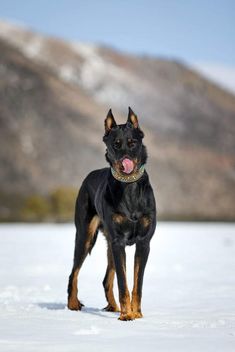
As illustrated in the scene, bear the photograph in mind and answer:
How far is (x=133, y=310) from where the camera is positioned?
8812mm

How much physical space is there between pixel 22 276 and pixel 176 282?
3.47 meters

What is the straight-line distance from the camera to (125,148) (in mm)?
8547

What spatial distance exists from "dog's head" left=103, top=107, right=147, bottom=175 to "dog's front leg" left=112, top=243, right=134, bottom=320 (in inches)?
A: 36.0

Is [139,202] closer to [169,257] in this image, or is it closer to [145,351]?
[145,351]

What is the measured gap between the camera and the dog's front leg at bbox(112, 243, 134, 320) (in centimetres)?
859

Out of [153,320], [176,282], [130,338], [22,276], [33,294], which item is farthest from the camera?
[22,276]

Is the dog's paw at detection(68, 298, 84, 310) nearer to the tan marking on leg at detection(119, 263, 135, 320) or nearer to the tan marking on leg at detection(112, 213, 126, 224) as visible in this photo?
the tan marking on leg at detection(119, 263, 135, 320)

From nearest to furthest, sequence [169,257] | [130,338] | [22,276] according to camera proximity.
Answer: [130,338]
[22,276]
[169,257]

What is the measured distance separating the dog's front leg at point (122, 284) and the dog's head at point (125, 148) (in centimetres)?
91

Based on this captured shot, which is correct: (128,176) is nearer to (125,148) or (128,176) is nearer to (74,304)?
(125,148)

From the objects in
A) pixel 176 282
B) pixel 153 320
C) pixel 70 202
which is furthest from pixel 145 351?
pixel 70 202

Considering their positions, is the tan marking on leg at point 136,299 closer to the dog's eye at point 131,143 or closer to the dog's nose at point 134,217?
the dog's nose at point 134,217

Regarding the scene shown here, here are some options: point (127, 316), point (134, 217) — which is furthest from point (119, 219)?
point (127, 316)

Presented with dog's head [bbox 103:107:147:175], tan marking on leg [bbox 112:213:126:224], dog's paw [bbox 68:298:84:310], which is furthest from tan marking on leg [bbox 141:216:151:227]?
dog's paw [bbox 68:298:84:310]
